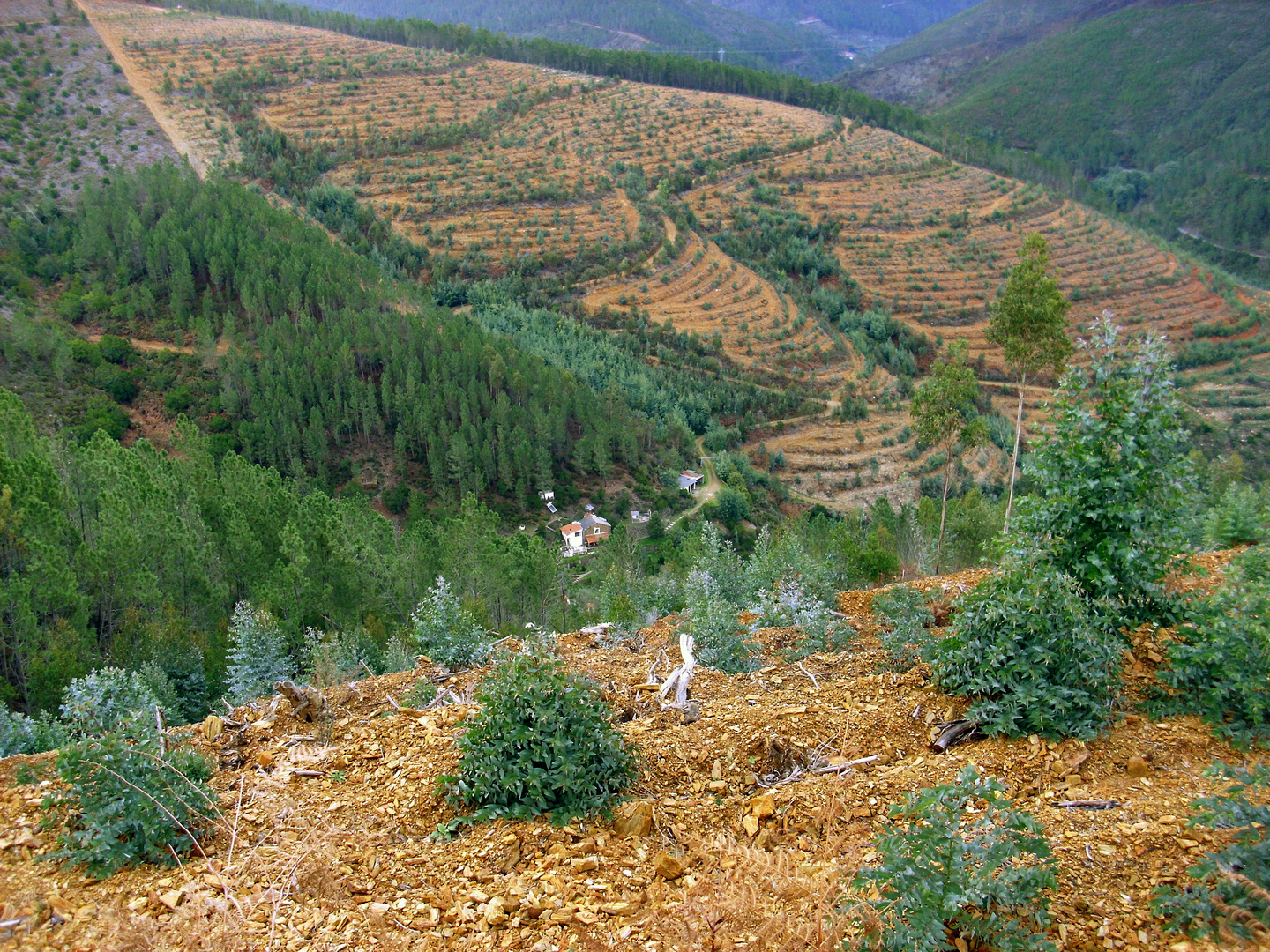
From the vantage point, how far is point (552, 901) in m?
4.12

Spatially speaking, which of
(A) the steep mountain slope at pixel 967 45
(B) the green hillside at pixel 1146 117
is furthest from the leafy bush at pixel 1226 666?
(A) the steep mountain slope at pixel 967 45

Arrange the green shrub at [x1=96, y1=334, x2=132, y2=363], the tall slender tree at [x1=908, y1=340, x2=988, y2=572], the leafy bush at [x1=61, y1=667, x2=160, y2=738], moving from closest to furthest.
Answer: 1. the leafy bush at [x1=61, y1=667, x2=160, y2=738]
2. the tall slender tree at [x1=908, y1=340, x2=988, y2=572]
3. the green shrub at [x1=96, y1=334, x2=132, y2=363]

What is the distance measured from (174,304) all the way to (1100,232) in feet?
269

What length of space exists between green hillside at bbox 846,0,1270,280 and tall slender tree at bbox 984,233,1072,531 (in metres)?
85.1

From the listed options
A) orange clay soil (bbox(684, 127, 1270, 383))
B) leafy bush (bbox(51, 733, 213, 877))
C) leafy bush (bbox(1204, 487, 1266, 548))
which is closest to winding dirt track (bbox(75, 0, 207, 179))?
orange clay soil (bbox(684, 127, 1270, 383))

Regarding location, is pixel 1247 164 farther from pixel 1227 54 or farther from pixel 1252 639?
pixel 1252 639

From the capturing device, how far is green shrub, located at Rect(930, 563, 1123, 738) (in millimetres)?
5297

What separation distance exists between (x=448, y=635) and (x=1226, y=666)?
29.4 feet

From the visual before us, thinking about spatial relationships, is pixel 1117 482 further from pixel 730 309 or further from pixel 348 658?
pixel 730 309

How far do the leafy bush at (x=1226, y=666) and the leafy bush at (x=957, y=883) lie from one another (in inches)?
97.7

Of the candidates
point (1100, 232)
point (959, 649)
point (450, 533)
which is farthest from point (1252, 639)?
point (1100, 232)

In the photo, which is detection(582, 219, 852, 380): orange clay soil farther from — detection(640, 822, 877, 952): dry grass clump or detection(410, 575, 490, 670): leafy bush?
detection(640, 822, 877, 952): dry grass clump

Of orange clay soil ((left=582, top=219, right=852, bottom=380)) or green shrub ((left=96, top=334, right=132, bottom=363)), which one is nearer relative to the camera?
green shrub ((left=96, top=334, right=132, bottom=363))

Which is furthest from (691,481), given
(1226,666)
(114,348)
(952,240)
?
(952,240)
